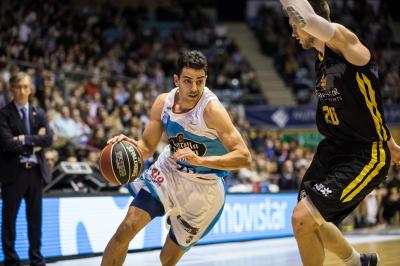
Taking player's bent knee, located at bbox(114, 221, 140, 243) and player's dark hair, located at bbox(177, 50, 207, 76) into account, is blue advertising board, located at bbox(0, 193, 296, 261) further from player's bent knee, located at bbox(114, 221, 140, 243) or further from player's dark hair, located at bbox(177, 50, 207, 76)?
player's dark hair, located at bbox(177, 50, 207, 76)

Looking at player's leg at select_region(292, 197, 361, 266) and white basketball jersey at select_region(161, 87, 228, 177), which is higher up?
white basketball jersey at select_region(161, 87, 228, 177)

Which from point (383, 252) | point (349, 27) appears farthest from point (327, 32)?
point (349, 27)

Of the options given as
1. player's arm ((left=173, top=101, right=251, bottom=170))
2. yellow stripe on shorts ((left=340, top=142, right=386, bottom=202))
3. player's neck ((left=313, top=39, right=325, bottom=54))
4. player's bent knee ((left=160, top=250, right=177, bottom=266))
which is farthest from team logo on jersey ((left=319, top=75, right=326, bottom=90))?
player's bent knee ((left=160, top=250, right=177, bottom=266))

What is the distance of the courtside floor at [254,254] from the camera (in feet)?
27.0

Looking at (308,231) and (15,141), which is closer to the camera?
(308,231)

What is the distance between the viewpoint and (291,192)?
12.9 meters

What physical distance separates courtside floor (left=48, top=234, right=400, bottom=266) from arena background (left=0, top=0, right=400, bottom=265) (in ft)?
0.81

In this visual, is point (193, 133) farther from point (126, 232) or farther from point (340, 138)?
point (340, 138)

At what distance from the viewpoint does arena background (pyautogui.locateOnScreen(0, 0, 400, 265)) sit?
993 centimetres

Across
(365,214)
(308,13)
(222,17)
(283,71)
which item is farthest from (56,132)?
(222,17)

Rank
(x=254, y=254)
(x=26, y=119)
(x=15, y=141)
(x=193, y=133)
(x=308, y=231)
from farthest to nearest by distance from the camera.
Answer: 1. (x=254, y=254)
2. (x=26, y=119)
3. (x=15, y=141)
4. (x=193, y=133)
5. (x=308, y=231)

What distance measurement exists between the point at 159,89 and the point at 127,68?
1.22m

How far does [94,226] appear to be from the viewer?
9.27m

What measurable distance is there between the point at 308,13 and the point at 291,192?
344 inches
